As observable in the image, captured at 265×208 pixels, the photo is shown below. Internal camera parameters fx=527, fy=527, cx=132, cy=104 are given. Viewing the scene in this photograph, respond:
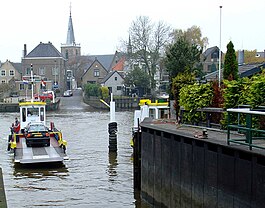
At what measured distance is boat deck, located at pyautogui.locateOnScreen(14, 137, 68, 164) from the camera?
25812mm

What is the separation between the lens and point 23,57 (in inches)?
4466

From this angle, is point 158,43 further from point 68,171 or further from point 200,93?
point 200,93

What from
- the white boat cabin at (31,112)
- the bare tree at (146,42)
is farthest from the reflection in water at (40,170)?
the bare tree at (146,42)

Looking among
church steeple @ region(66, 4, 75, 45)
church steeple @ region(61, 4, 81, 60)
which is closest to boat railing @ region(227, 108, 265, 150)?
church steeple @ region(61, 4, 81, 60)

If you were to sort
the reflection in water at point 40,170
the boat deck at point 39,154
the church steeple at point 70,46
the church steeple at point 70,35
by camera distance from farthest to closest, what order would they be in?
the church steeple at point 70,46 → the church steeple at point 70,35 → the boat deck at point 39,154 → the reflection in water at point 40,170

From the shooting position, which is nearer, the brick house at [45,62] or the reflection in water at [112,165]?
the reflection in water at [112,165]

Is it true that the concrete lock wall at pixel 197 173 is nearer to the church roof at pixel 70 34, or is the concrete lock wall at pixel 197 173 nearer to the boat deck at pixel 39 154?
the boat deck at pixel 39 154

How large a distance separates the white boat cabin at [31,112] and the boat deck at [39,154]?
21.0 feet

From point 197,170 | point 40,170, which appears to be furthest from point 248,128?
point 40,170

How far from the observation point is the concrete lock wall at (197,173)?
36.2 ft

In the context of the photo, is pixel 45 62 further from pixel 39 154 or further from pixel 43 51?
pixel 39 154

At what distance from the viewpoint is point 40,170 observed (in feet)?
84.9

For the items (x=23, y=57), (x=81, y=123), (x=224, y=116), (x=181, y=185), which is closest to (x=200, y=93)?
(x=224, y=116)

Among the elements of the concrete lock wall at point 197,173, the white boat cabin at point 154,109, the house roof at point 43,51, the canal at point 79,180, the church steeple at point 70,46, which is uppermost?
the church steeple at point 70,46
